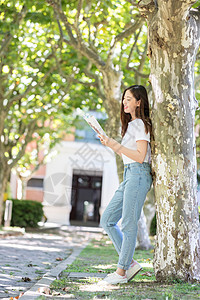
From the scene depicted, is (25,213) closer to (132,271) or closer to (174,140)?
(132,271)

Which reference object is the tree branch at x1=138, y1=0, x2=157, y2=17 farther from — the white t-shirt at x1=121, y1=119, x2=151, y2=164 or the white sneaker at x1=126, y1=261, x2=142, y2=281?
the white sneaker at x1=126, y1=261, x2=142, y2=281

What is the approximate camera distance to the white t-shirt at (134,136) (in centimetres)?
461

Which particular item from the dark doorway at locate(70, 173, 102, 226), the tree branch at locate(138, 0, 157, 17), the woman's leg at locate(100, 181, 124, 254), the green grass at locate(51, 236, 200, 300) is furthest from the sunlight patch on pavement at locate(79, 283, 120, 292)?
the dark doorway at locate(70, 173, 102, 226)

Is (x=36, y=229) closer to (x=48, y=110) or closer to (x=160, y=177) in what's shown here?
(x=48, y=110)

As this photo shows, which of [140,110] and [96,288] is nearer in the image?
[96,288]

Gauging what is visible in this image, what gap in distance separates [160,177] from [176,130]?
19.1 inches

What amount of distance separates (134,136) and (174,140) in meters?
0.39

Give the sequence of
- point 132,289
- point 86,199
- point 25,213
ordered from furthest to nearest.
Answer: point 86,199 → point 25,213 → point 132,289

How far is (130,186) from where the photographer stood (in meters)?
4.52

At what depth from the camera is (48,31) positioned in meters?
14.1

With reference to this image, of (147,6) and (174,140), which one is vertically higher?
(147,6)

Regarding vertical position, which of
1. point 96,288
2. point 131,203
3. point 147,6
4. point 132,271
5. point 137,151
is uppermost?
point 147,6

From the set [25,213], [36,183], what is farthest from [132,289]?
[36,183]

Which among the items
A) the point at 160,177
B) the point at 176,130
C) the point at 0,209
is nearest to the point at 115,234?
the point at 160,177
